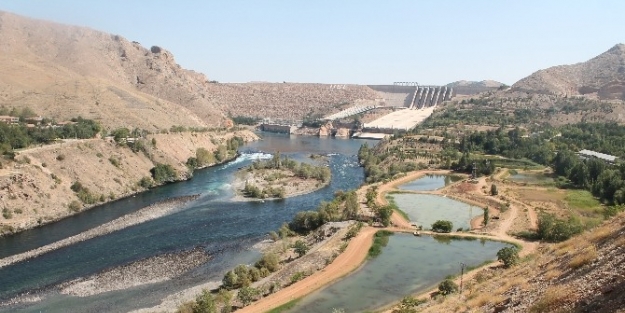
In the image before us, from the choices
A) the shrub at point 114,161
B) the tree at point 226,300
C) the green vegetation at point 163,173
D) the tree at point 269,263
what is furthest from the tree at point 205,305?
the green vegetation at point 163,173

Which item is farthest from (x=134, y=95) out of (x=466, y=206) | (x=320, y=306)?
(x=320, y=306)

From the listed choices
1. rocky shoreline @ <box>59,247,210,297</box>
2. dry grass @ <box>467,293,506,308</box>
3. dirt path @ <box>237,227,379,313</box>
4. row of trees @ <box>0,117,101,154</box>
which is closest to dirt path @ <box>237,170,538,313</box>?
dirt path @ <box>237,227,379,313</box>

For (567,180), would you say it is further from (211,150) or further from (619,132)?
(211,150)

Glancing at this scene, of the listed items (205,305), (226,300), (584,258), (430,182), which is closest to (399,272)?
(226,300)

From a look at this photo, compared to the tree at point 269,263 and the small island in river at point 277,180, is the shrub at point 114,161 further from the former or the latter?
the tree at point 269,263

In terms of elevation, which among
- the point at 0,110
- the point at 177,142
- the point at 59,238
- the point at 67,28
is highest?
the point at 67,28

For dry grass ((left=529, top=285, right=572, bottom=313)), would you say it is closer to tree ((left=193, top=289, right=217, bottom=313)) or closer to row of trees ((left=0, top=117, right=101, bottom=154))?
tree ((left=193, top=289, right=217, bottom=313))
